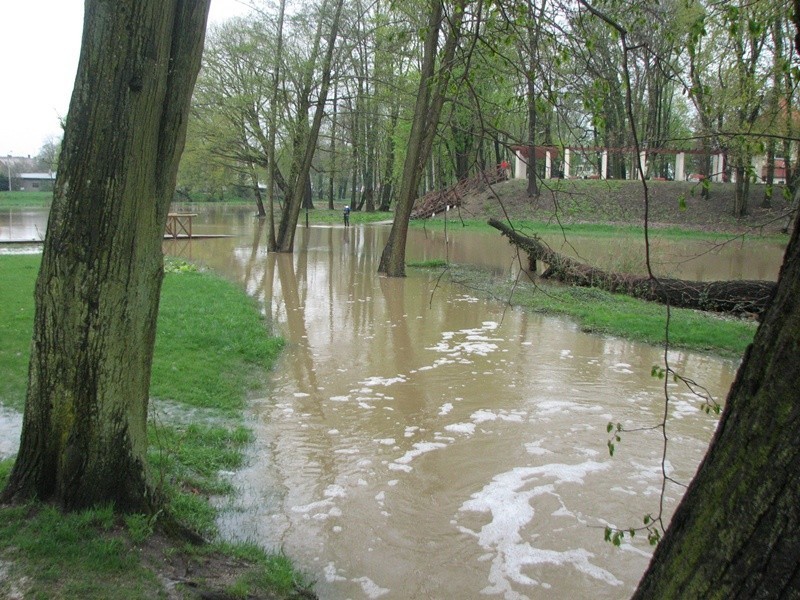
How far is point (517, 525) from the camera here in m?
5.34

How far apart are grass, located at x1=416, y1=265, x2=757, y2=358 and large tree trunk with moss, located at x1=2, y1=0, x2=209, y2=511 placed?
19.1ft

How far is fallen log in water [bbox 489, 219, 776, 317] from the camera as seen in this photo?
1441cm

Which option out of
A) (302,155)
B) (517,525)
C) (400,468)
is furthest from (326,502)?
(302,155)

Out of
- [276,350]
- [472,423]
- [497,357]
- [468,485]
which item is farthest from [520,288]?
[468,485]

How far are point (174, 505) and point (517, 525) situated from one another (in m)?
2.56

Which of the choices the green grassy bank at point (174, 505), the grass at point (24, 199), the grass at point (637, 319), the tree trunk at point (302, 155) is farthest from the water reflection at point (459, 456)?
the grass at point (24, 199)

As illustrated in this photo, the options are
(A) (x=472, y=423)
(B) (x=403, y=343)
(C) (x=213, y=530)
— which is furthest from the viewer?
(B) (x=403, y=343)

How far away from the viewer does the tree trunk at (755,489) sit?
1.65m

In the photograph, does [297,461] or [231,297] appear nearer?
[297,461]

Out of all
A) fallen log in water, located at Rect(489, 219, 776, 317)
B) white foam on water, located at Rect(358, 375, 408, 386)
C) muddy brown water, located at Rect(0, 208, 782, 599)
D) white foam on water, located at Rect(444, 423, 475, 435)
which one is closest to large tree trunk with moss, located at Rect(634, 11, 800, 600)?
muddy brown water, located at Rect(0, 208, 782, 599)

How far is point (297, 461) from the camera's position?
6.39m

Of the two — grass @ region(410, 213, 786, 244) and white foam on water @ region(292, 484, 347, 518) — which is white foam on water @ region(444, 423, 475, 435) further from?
grass @ region(410, 213, 786, 244)

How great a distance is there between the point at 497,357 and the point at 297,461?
4780mm

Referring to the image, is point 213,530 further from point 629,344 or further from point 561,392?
point 629,344
